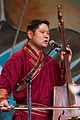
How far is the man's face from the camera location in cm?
225

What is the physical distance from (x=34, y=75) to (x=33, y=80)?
2.0 inches

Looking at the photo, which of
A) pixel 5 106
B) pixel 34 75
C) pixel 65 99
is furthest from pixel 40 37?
pixel 5 106

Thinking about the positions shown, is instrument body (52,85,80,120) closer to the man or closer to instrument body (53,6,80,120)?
instrument body (53,6,80,120)

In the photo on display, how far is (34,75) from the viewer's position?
2.10m

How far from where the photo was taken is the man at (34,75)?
6.41ft

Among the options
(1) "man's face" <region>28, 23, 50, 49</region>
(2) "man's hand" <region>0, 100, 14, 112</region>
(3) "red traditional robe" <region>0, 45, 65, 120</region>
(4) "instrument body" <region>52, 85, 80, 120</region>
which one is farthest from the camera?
(1) "man's face" <region>28, 23, 50, 49</region>

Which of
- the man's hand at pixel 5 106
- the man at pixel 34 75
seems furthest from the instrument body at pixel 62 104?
the man's hand at pixel 5 106

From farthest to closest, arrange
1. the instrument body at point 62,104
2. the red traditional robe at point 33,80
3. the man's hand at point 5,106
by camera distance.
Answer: the red traditional robe at point 33,80
the instrument body at point 62,104
the man's hand at point 5,106

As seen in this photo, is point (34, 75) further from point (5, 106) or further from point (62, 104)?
point (5, 106)

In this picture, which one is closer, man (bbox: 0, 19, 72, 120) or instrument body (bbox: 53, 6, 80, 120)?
instrument body (bbox: 53, 6, 80, 120)

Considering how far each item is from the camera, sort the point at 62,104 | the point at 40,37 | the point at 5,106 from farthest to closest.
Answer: the point at 40,37 → the point at 62,104 → the point at 5,106

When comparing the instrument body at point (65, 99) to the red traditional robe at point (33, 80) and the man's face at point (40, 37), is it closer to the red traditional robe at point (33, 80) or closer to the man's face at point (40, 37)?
the red traditional robe at point (33, 80)

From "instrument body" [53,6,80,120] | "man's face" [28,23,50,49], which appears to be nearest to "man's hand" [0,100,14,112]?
"instrument body" [53,6,80,120]

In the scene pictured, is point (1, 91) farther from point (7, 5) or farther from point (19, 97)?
point (7, 5)
